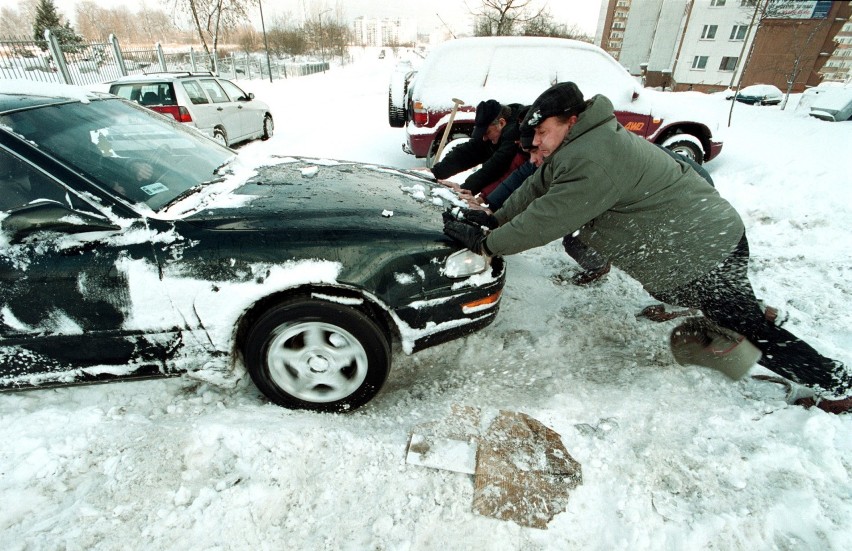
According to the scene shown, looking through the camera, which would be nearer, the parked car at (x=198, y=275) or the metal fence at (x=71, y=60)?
the parked car at (x=198, y=275)

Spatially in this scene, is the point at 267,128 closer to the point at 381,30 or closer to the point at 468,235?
the point at 468,235

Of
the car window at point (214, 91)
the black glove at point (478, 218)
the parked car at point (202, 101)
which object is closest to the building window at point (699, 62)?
the parked car at point (202, 101)

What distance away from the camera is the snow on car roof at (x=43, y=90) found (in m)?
2.27

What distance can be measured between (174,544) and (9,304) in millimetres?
1314

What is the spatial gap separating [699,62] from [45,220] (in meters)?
35.4

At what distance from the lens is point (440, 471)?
190 cm

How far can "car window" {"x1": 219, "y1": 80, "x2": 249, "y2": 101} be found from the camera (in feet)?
27.5

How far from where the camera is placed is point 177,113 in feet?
22.5

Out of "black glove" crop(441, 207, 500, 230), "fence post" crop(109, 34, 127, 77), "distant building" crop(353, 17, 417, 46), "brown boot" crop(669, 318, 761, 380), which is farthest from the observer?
"distant building" crop(353, 17, 417, 46)

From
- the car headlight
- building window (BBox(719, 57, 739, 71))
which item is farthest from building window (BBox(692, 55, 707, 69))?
the car headlight

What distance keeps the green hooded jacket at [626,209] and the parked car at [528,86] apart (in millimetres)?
4029

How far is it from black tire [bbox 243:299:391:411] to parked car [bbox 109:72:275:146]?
522 centimetres

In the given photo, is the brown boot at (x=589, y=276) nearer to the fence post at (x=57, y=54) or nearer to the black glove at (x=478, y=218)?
the black glove at (x=478, y=218)

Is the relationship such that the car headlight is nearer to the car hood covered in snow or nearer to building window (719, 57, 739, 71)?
the car hood covered in snow
